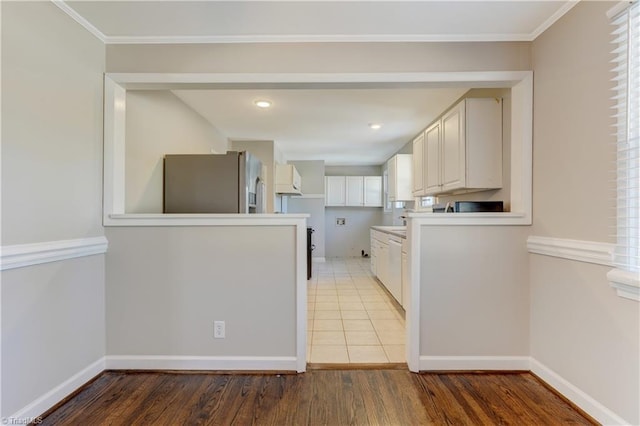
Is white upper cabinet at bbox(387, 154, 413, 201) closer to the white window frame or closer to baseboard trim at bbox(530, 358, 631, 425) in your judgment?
baseboard trim at bbox(530, 358, 631, 425)

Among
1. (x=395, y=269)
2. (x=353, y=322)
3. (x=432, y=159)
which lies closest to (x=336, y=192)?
(x=395, y=269)

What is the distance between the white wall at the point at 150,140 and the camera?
2490mm

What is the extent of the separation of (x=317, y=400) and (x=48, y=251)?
179cm

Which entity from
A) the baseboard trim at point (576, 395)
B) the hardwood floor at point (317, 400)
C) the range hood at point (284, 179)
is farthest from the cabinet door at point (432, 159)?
the range hood at point (284, 179)

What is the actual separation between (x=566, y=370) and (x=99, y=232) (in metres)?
3.19

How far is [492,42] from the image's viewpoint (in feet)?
6.95

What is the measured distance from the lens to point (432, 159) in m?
3.41

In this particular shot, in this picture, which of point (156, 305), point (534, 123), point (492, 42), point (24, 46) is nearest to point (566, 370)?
point (534, 123)

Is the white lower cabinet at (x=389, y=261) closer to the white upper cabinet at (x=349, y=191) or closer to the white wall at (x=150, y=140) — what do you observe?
the white upper cabinet at (x=349, y=191)

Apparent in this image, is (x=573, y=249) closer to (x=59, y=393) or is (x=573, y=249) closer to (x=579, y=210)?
(x=579, y=210)

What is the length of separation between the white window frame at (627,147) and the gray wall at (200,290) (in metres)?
1.82

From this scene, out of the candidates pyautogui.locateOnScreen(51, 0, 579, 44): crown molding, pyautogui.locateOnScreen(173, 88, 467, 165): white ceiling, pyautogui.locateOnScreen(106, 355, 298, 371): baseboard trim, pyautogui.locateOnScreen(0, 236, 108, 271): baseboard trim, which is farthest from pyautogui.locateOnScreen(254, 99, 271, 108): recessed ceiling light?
pyautogui.locateOnScreen(106, 355, 298, 371): baseboard trim

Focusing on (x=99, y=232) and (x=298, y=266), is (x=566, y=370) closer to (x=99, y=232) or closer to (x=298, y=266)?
(x=298, y=266)

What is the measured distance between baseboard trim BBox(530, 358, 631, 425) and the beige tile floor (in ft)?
2.94
